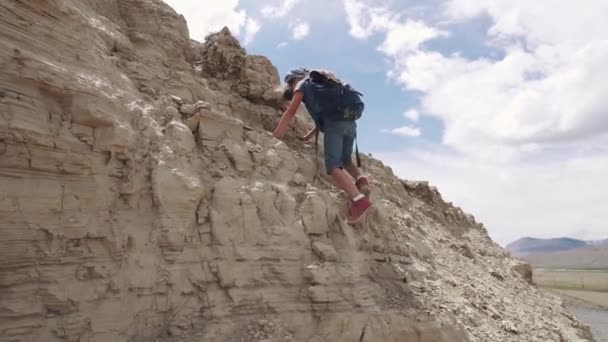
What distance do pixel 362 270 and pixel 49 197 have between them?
3980 mm

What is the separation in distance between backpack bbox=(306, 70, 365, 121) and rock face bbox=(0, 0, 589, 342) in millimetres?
851

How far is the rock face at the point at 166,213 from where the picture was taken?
14.9 ft

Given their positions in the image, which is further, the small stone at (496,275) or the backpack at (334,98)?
the small stone at (496,275)

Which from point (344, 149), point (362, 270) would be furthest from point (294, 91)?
point (362, 270)

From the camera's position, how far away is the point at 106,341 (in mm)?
4676

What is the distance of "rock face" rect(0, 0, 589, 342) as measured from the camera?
4535 millimetres

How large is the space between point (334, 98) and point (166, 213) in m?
3.30

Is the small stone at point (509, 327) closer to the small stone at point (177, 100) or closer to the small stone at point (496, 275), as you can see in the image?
the small stone at point (496, 275)

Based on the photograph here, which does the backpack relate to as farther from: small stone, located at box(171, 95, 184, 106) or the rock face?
small stone, located at box(171, 95, 184, 106)

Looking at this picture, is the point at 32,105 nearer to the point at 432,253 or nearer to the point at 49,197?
the point at 49,197

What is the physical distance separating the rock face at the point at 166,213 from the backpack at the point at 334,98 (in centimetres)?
85

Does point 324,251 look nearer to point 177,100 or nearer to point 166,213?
point 166,213

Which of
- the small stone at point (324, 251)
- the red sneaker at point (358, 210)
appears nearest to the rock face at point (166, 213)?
the small stone at point (324, 251)

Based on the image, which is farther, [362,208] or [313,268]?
[362,208]
